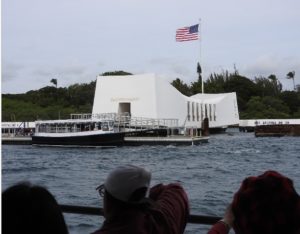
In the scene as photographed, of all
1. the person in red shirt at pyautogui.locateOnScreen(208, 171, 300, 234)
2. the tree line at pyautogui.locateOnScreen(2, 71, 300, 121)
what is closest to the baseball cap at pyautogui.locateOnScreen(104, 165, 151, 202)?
the person in red shirt at pyautogui.locateOnScreen(208, 171, 300, 234)

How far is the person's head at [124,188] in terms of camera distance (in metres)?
1.54

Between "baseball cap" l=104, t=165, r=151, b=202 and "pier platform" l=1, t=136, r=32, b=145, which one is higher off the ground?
"baseball cap" l=104, t=165, r=151, b=202

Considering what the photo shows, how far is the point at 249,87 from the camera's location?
79500 millimetres

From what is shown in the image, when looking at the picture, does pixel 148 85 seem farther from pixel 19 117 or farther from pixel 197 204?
pixel 197 204

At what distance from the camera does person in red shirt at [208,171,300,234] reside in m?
1.43

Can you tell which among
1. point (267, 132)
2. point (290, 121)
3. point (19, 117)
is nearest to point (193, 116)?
point (267, 132)

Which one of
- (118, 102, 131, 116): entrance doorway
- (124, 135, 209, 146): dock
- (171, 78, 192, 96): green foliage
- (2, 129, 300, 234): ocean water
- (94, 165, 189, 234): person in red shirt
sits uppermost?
(171, 78, 192, 96): green foliage

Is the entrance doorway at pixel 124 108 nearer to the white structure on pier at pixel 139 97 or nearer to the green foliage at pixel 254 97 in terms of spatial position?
the white structure on pier at pixel 139 97

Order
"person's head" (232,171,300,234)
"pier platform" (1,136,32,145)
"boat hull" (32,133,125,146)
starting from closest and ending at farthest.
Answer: "person's head" (232,171,300,234) → "boat hull" (32,133,125,146) → "pier platform" (1,136,32,145)

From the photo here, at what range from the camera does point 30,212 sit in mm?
1220

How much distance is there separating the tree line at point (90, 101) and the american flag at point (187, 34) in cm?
2588

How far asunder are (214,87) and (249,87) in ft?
16.6

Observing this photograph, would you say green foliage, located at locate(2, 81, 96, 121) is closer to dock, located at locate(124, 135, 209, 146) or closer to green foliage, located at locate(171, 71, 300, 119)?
green foliage, located at locate(171, 71, 300, 119)

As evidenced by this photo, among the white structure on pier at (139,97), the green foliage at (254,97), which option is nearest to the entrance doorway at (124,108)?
the white structure on pier at (139,97)
